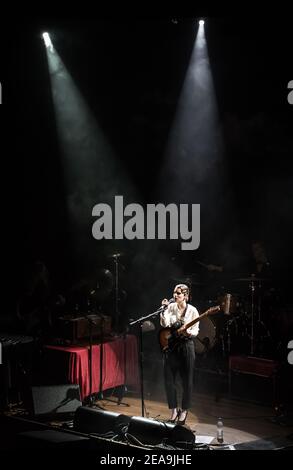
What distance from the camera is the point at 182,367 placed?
8.77 m

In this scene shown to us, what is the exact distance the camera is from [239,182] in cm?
1181

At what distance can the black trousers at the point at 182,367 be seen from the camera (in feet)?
28.6

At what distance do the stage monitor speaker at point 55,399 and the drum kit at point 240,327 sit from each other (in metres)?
2.51

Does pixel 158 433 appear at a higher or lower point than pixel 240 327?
lower

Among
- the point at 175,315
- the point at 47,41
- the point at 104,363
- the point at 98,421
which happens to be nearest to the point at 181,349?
the point at 175,315

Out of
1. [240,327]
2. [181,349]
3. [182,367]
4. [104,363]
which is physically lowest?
[104,363]

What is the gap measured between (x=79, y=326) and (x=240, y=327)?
253cm

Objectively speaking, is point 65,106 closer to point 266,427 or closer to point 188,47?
point 188,47

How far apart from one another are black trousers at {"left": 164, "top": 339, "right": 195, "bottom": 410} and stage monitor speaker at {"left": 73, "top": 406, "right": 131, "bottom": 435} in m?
1.05

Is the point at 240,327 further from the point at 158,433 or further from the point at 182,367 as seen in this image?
the point at 158,433

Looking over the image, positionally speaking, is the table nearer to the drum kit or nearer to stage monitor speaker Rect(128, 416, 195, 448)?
the drum kit
